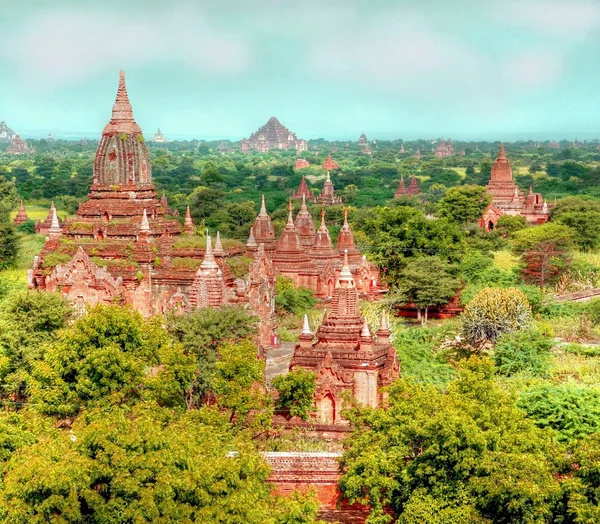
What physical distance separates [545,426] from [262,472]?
25.0ft

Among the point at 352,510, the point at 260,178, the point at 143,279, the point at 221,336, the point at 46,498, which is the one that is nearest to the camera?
the point at 46,498

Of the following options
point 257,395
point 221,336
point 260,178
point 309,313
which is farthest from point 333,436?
point 260,178

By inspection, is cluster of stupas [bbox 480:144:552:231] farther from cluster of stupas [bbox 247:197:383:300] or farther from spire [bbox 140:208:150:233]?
spire [bbox 140:208:150:233]

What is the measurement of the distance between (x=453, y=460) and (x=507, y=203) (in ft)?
209

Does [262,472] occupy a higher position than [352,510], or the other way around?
[262,472]

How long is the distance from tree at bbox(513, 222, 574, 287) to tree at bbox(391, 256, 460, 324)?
4683 millimetres

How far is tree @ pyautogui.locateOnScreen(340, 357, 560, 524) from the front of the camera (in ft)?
66.0

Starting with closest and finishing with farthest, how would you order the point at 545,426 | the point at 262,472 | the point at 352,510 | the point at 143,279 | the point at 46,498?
1. the point at 46,498
2. the point at 262,472
3. the point at 352,510
4. the point at 545,426
5. the point at 143,279

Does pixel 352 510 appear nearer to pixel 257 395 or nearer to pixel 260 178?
pixel 257 395

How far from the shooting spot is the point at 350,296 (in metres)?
30.7

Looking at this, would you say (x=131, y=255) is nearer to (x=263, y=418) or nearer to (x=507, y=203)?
(x=263, y=418)

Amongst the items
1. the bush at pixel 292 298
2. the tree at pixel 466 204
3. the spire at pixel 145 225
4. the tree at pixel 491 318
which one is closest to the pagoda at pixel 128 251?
the spire at pixel 145 225

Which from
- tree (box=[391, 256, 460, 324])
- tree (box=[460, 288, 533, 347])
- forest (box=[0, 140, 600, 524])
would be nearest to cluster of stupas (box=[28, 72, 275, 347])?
forest (box=[0, 140, 600, 524])

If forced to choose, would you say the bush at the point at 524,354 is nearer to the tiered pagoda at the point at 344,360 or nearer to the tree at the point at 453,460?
the tiered pagoda at the point at 344,360
